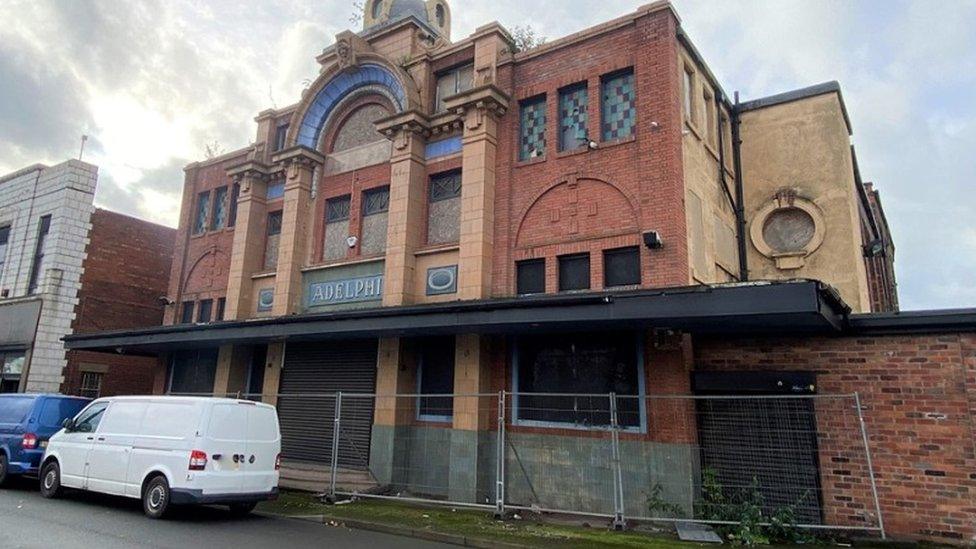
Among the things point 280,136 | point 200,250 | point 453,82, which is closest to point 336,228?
point 280,136

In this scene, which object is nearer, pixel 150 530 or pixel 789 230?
pixel 150 530

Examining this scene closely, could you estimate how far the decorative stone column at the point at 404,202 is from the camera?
48.2 ft

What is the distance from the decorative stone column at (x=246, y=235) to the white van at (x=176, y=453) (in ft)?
24.1

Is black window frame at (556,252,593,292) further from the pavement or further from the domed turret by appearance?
the domed turret

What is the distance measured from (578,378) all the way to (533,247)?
10.1ft

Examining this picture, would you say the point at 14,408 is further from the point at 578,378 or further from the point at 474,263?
the point at 578,378

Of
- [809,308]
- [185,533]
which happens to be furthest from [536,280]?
[185,533]

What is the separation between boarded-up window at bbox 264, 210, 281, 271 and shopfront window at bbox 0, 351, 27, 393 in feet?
32.7

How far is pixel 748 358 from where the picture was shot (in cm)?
1096

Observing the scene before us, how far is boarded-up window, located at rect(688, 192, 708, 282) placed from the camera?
40.4 feet

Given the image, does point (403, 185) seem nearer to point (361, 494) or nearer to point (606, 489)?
point (361, 494)

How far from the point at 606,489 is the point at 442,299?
5694 millimetres

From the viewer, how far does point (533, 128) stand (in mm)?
14352

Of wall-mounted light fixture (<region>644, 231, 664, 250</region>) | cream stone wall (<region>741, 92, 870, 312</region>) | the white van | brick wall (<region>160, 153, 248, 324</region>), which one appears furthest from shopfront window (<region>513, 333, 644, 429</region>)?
brick wall (<region>160, 153, 248, 324</region>)
